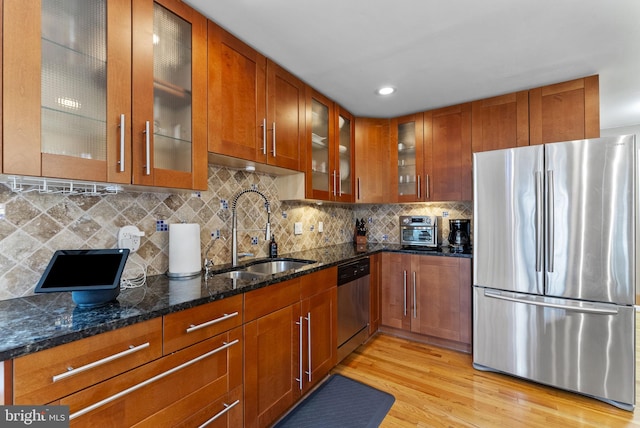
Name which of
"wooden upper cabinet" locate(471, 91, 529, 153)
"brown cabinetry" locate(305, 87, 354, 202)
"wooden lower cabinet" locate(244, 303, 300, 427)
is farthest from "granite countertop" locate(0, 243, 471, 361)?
"wooden upper cabinet" locate(471, 91, 529, 153)

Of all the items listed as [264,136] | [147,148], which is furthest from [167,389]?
[264,136]

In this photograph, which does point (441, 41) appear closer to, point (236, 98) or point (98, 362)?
point (236, 98)

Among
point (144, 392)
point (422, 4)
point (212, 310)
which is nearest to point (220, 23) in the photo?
point (422, 4)

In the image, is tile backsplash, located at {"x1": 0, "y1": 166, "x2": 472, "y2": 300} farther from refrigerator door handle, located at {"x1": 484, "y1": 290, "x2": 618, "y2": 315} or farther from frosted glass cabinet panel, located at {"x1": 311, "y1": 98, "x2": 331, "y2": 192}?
refrigerator door handle, located at {"x1": 484, "y1": 290, "x2": 618, "y2": 315}

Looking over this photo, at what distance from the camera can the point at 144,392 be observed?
104cm

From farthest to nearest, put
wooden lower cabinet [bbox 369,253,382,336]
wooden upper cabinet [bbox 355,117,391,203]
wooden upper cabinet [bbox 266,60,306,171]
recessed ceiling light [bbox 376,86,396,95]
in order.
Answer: wooden upper cabinet [bbox 355,117,391,203]
wooden lower cabinet [bbox 369,253,382,336]
recessed ceiling light [bbox 376,86,396,95]
wooden upper cabinet [bbox 266,60,306,171]

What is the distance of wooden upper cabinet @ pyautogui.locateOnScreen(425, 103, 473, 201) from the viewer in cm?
280

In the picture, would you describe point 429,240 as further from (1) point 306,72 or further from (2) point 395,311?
(1) point 306,72

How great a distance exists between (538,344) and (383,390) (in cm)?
118

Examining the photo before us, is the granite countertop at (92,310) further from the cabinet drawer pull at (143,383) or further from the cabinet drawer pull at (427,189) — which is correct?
the cabinet drawer pull at (427,189)

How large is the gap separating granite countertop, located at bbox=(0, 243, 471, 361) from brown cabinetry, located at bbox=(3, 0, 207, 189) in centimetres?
51

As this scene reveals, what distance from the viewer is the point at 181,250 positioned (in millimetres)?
1627

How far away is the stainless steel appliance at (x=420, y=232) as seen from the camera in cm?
305

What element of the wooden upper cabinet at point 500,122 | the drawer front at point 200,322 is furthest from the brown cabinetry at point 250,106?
the wooden upper cabinet at point 500,122
